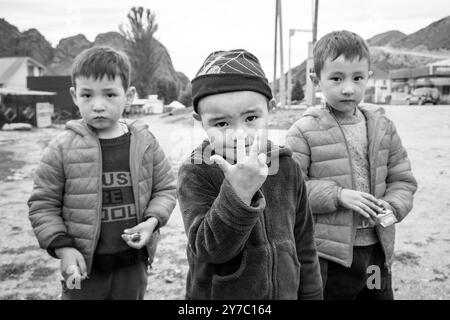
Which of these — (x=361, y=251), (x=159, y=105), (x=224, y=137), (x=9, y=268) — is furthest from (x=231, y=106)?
(x=159, y=105)

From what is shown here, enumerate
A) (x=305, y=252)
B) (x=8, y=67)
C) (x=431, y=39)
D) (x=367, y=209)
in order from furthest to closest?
1. (x=431, y=39)
2. (x=8, y=67)
3. (x=367, y=209)
4. (x=305, y=252)

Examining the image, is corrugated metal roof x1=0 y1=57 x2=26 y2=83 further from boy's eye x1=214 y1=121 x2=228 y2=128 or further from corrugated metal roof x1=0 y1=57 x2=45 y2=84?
boy's eye x1=214 y1=121 x2=228 y2=128

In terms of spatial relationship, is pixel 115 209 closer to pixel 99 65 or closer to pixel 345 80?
pixel 99 65

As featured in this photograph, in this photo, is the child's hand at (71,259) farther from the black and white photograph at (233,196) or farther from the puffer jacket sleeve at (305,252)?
the puffer jacket sleeve at (305,252)

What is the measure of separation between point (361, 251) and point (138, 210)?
1068mm

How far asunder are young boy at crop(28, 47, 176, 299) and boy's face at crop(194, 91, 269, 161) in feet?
2.56

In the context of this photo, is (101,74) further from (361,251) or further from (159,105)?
(159,105)

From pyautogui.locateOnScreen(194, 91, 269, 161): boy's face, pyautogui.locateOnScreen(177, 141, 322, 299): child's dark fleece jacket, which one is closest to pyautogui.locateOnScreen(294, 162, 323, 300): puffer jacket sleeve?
pyautogui.locateOnScreen(177, 141, 322, 299): child's dark fleece jacket

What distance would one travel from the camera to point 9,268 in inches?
130

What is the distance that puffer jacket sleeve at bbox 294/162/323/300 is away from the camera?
1406mm

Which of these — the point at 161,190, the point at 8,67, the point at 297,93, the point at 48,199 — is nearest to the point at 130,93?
the point at 161,190

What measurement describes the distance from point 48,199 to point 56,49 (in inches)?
3061

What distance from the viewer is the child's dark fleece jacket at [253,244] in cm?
123

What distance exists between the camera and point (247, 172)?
105cm
